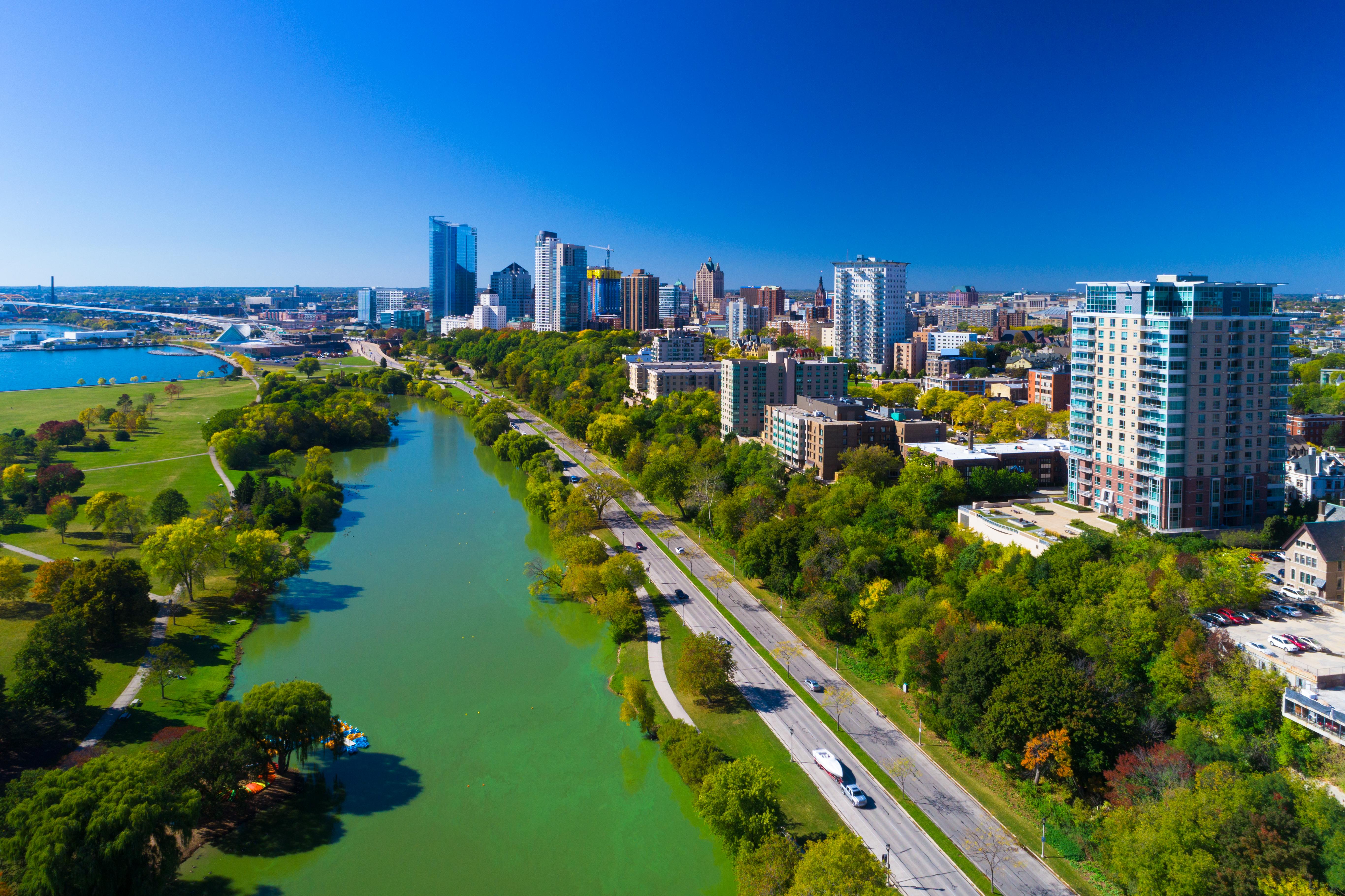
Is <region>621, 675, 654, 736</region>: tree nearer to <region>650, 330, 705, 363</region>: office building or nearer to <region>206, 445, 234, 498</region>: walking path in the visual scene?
<region>206, 445, 234, 498</region>: walking path

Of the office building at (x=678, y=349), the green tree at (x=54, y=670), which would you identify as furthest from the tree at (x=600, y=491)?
the office building at (x=678, y=349)

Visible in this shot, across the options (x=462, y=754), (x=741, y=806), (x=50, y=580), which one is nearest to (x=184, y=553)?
(x=50, y=580)

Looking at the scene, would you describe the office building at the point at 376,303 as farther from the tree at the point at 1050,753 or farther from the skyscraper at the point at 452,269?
the tree at the point at 1050,753

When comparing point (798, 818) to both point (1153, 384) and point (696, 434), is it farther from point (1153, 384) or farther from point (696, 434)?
point (696, 434)

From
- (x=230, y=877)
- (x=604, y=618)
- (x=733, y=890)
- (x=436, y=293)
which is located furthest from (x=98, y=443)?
(x=436, y=293)

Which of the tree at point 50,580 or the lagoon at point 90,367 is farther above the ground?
the lagoon at point 90,367

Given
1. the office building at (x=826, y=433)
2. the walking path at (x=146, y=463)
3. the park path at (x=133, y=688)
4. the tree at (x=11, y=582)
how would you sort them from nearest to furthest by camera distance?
the park path at (x=133, y=688) < the tree at (x=11, y=582) < the office building at (x=826, y=433) < the walking path at (x=146, y=463)

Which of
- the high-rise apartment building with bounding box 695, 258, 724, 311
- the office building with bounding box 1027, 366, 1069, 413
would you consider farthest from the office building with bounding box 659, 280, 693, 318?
the office building with bounding box 1027, 366, 1069, 413
